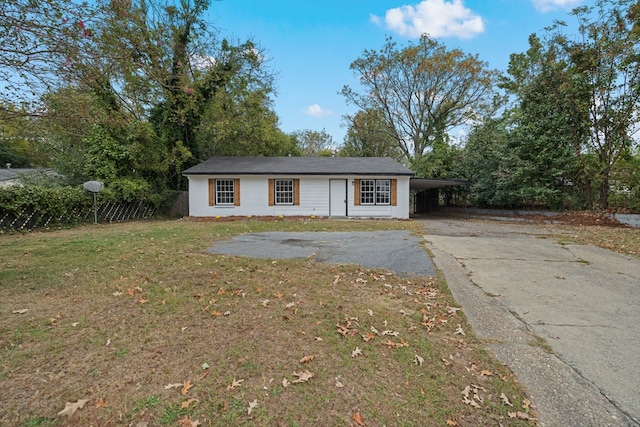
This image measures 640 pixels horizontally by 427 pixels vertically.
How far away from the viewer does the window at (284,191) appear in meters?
16.6

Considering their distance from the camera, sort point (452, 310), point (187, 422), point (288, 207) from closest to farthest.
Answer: point (187, 422), point (452, 310), point (288, 207)

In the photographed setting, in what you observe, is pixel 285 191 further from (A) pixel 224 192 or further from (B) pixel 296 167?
(A) pixel 224 192

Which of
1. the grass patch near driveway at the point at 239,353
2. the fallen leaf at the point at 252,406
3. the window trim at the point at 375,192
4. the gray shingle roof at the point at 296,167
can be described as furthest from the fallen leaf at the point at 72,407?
the window trim at the point at 375,192

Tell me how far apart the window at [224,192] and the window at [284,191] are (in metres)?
2.47

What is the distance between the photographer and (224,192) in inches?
653

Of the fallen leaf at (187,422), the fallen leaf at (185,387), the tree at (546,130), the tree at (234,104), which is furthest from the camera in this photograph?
the tree at (234,104)

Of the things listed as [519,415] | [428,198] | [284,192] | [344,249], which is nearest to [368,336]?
[519,415]

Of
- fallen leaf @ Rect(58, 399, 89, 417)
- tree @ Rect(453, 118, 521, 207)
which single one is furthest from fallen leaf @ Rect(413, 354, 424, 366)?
tree @ Rect(453, 118, 521, 207)

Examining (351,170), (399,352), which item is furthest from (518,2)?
(399,352)

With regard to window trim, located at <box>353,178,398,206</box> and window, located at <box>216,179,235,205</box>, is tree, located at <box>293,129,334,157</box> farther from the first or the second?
window, located at <box>216,179,235,205</box>

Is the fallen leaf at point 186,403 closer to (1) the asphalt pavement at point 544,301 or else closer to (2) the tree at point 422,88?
(1) the asphalt pavement at point 544,301

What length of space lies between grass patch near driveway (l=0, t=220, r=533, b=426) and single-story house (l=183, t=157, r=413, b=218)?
11.3 metres

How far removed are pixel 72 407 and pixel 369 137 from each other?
106 ft

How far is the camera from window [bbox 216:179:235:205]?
1656 centimetres
